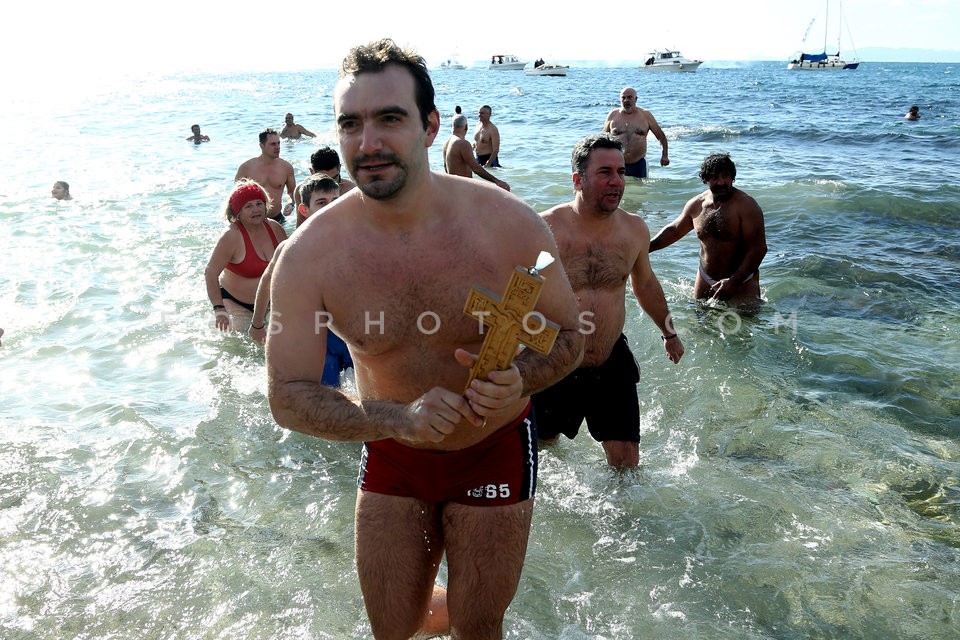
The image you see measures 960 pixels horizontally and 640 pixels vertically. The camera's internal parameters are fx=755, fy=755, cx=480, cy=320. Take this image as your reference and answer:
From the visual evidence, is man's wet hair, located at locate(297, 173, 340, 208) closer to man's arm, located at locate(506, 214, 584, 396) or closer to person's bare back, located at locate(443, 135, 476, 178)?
man's arm, located at locate(506, 214, 584, 396)

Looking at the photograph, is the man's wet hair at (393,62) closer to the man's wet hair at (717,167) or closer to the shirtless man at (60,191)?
the man's wet hair at (717,167)

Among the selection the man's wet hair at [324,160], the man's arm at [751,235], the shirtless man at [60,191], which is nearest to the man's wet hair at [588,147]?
the man's wet hair at [324,160]

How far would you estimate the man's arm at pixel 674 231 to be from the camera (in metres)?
6.60

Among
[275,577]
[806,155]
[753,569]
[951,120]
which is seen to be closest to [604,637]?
[753,569]

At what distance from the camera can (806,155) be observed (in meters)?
20.3

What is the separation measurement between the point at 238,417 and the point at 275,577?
2034 millimetres

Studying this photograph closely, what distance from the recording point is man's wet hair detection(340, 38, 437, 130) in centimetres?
236

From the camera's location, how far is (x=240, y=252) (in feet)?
20.4

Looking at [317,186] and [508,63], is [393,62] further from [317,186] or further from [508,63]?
[508,63]

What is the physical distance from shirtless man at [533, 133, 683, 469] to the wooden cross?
2360 millimetres

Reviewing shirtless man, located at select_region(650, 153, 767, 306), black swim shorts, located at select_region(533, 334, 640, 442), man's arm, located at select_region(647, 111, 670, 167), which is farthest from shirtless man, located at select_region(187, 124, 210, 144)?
black swim shorts, located at select_region(533, 334, 640, 442)

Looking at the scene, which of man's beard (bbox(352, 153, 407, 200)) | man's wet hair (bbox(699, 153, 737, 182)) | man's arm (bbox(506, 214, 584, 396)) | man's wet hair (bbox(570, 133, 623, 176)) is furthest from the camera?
man's wet hair (bbox(699, 153, 737, 182))

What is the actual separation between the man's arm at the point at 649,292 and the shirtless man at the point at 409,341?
204cm

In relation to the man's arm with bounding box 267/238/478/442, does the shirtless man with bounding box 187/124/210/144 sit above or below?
above
